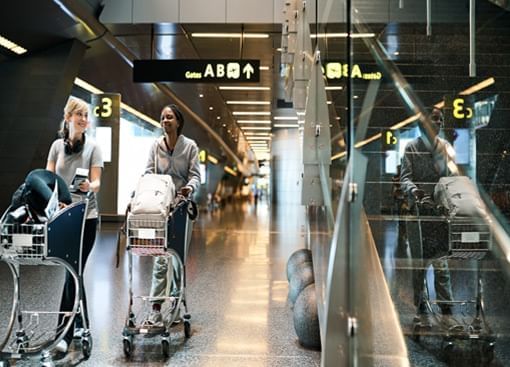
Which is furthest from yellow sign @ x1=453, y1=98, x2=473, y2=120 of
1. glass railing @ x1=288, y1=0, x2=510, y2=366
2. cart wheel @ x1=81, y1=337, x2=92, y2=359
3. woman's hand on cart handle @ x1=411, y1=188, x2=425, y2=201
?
cart wheel @ x1=81, y1=337, x2=92, y2=359

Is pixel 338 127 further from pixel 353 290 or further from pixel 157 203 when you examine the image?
pixel 157 203

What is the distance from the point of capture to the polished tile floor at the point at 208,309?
321cm

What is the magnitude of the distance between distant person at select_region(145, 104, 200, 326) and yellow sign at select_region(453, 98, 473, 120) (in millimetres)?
2565

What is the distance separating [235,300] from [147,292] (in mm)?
902

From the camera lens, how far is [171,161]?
12.7 ft

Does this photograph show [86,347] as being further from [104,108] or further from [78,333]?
[104,108]

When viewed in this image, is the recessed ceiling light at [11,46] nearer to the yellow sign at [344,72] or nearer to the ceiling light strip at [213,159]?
the yellow sign at [344,72]

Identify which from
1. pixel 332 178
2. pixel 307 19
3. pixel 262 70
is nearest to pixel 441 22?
pixel 307 19

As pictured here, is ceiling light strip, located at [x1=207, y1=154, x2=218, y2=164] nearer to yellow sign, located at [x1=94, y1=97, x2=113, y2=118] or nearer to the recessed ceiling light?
yellow sign, located at [x1=94, y1=97, x2=113, y2=118]

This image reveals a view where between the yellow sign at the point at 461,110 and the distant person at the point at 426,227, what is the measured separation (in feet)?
2.69

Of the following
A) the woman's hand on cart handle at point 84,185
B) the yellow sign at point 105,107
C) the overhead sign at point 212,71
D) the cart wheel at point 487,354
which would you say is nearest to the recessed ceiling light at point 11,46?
the overhead sign at point 212,71

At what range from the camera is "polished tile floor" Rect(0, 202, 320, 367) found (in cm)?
321

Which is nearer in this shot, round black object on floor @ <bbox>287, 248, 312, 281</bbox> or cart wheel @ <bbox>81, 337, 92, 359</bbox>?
cart wheel @ <bbox>81, 337, 92, 359</bbox>

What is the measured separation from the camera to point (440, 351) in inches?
126
